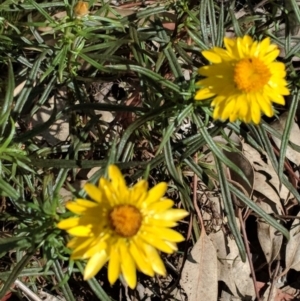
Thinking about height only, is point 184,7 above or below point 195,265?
above

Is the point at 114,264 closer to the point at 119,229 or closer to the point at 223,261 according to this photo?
the point at 119,229

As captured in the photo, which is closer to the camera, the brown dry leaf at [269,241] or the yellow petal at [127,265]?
the yellow petal at [127,265]

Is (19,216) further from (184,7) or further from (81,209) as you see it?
(184,7)

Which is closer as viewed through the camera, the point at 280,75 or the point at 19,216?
the point at 280,75

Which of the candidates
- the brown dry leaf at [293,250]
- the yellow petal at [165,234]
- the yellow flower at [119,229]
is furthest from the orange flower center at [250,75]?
the brown dry leaf at [293,250]

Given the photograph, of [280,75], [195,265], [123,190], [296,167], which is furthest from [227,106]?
[296,167]

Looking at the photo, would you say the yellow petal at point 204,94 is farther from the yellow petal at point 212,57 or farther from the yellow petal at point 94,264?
the yellow petal at point 94,264
